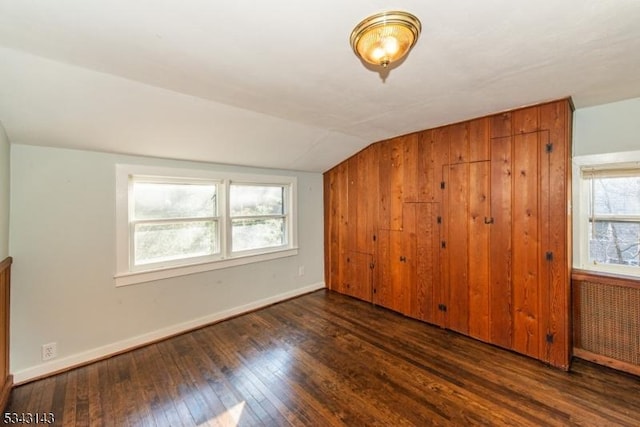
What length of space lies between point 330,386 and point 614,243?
2.81 meters

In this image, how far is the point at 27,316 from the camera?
2166 millimetres

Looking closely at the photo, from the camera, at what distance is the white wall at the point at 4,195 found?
1.89 meters

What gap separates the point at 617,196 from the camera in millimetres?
2355

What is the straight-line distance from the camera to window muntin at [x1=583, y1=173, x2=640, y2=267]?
7.52ft

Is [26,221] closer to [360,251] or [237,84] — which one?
[237,84]

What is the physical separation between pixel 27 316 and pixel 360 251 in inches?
139

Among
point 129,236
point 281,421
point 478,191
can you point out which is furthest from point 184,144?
point 478,191

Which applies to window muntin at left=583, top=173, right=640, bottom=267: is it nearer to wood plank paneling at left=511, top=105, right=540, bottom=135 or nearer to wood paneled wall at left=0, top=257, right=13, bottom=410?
wood plank paneling at left=511, top=105, right=540, bottom=135

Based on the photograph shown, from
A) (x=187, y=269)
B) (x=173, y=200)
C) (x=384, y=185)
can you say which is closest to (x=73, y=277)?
(x=187, y=269)

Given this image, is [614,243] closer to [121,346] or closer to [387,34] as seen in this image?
[387,34]

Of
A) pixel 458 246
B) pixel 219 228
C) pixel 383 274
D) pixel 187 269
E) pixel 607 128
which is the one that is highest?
pixel 607 128

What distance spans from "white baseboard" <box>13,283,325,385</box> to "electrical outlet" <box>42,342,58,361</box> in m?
0.05

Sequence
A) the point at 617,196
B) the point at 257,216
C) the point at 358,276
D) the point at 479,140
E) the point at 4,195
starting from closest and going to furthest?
the point at 4,195
the point at 617,196
the point at 479,140
the point at 257,216
the point at 358,276

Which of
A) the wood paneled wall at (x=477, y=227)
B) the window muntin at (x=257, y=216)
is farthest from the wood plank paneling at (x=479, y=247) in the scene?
the window muntin at (x=257, y=216)
